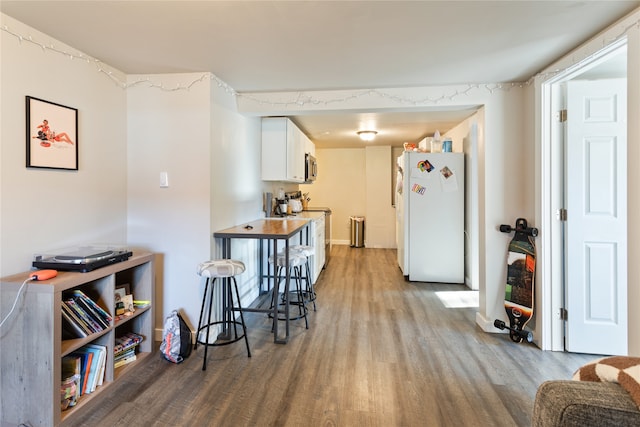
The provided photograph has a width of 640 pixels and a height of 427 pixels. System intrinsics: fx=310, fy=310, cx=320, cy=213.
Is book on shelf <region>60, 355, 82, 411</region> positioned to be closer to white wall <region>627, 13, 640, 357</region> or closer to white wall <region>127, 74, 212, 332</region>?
white wall <region>127, 74, 212, 332</region>

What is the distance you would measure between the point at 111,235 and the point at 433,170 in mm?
3682

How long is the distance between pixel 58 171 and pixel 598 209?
3.74 m

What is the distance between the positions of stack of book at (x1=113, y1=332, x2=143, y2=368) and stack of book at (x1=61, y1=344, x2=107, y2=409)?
149 millimetres

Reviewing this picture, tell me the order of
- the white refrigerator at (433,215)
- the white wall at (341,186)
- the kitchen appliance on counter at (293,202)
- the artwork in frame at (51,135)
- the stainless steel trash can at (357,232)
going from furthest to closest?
the white wall at (341,186)
the stainless steel trash can at (357,232)
the kitchen appliance on counter at (293,202)
the white refrigerator at (433,215)
the artwork in frame at (51,135)

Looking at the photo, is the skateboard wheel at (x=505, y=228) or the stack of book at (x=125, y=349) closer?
the stack of book at (x=125, y=349)

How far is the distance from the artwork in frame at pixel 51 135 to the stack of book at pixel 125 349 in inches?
48.6

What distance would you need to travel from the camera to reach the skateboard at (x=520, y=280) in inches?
98.6

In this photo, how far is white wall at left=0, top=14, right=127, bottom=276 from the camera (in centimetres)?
170

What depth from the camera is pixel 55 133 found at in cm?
194

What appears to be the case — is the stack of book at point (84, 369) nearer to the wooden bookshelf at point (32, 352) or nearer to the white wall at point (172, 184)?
the wooden bookshelf at point (32, 352)

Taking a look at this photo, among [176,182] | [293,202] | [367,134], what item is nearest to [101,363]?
[176,182]

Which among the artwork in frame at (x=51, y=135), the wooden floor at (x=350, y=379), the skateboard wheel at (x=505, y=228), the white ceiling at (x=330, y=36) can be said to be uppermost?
the white ceiling at (x=330, y=36)

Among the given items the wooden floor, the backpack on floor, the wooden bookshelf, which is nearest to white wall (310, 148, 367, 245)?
the wooden floor

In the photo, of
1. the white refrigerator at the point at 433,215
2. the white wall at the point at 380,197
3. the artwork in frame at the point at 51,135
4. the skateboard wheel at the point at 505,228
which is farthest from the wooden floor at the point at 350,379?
the white wall at the point at 380,197
